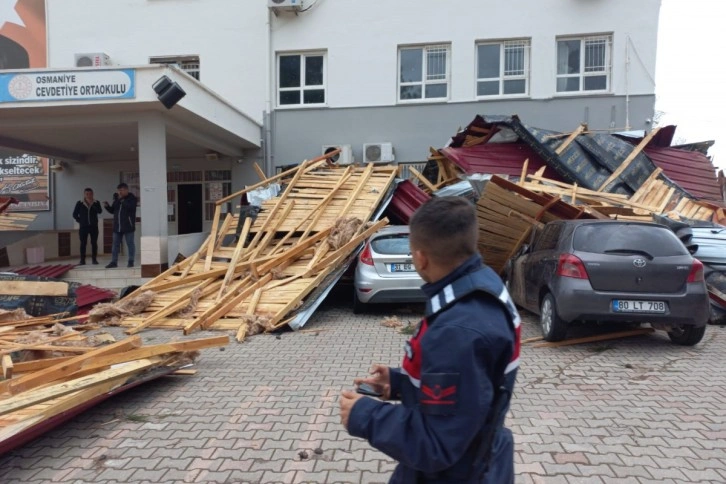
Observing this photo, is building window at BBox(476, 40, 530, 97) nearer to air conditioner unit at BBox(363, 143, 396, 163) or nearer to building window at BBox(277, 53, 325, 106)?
air conditioner unit at BBox(363, 143, 396, 163)

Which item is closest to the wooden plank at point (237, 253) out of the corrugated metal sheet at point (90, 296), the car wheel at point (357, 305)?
the car wheel at point (357, 305)

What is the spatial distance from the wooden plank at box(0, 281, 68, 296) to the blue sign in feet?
13.6

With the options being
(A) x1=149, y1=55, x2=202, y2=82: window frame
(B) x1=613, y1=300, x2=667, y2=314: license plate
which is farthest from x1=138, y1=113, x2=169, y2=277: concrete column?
(B) x1=613, y1=300, x2=667, y2=314: license plate

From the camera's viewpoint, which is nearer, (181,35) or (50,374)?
(50,374)

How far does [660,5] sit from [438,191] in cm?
893

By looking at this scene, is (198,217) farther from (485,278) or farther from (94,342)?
(485,278)

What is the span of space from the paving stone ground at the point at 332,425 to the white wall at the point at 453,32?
36.3 ft

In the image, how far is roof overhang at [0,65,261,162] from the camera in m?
10.1

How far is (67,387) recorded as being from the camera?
3674mm

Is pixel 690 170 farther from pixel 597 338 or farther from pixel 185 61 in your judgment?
pixel 185 61

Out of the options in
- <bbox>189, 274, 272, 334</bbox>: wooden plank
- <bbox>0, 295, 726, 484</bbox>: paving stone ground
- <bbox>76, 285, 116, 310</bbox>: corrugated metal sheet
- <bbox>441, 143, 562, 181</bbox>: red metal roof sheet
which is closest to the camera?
<bbox>0, 295, 726, 484</bbox>: paving stone ground

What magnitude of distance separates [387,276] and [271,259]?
6.51 ft

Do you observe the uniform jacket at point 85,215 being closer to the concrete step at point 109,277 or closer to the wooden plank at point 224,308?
the concrete step at point 109,277

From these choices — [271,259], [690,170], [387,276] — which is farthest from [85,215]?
[690,170]
